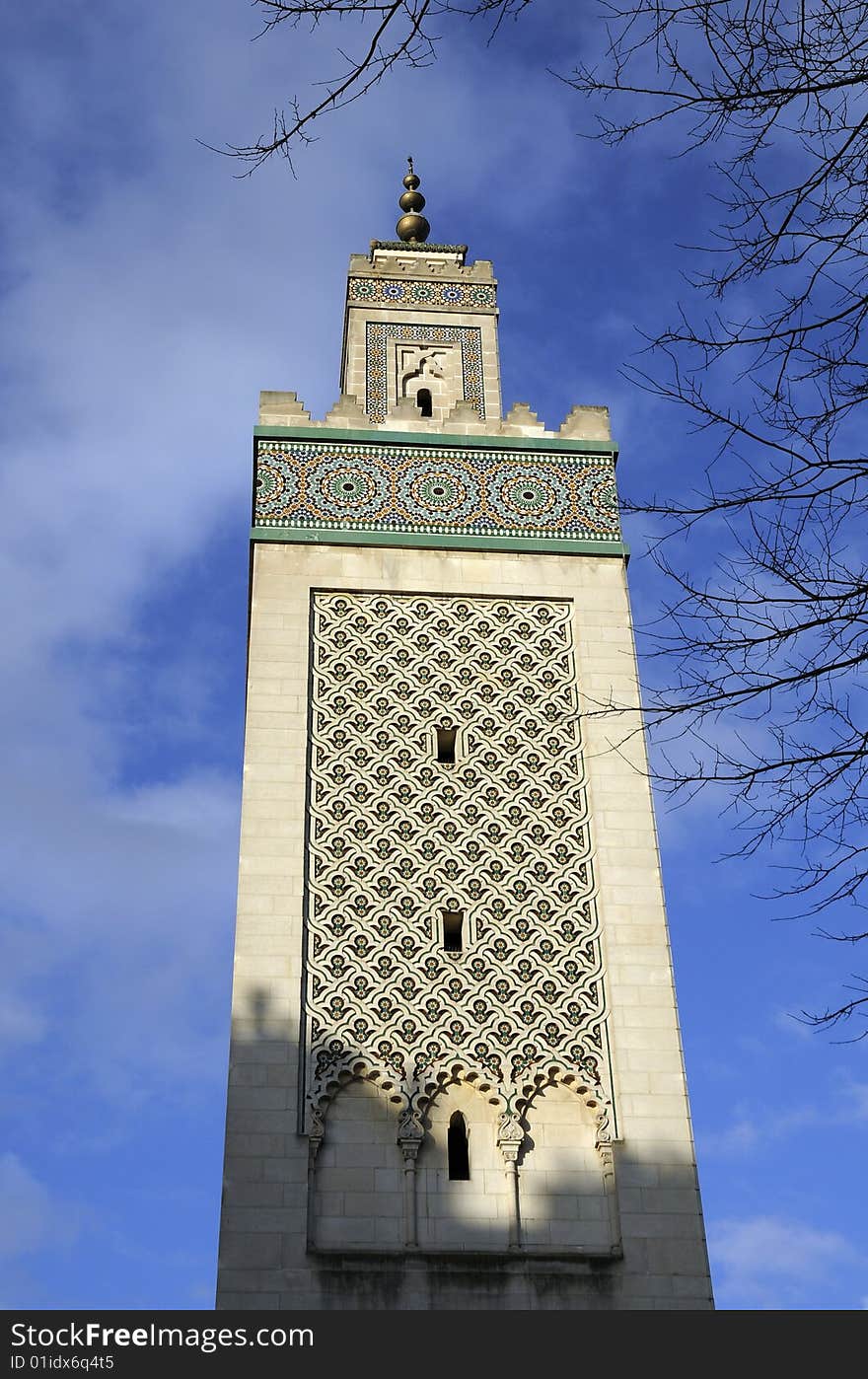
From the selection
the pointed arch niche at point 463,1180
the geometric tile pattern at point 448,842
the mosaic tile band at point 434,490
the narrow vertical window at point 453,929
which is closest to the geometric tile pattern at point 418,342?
the mosaic tile band at point 434,490

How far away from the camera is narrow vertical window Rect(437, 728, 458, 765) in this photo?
11.9m

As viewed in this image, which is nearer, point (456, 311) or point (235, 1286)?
point (235, 1286)

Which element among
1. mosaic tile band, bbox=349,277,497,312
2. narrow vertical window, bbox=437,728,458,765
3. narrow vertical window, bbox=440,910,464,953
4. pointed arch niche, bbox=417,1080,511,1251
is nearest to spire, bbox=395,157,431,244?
mosaic tile band, bbox=349,277,497,312

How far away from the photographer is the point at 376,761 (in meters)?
11.8

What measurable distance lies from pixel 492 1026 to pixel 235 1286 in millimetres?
2188

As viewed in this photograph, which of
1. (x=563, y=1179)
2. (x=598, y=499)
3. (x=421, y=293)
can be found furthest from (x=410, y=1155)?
(x=421, y=293)

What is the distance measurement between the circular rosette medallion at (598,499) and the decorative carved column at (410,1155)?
496 centimetres

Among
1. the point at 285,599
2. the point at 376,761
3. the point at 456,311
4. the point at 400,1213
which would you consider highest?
the point at 456,311

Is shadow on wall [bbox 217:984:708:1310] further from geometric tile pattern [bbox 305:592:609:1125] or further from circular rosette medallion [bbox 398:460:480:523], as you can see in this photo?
circular rosette medallion [bbox 398:460:480:523]

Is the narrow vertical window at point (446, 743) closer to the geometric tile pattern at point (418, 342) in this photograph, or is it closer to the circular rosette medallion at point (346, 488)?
the circular rosette medallion at point (346, 488)

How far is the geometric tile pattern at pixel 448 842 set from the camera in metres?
10.7

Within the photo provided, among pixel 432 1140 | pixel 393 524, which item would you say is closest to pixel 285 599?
pixel 393 524

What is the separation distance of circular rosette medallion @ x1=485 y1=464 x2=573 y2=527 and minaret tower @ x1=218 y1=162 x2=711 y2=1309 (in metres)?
0.02
